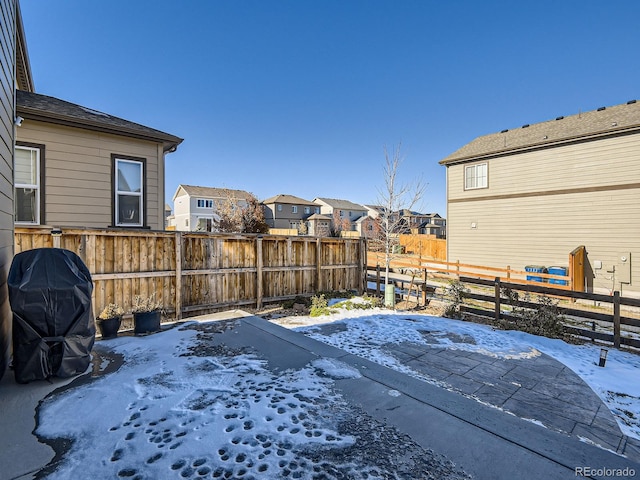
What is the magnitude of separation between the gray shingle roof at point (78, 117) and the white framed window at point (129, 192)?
2.12ft

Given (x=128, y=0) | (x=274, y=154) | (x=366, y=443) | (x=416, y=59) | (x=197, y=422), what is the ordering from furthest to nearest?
(x=274, y=154)
(x=416, y=59)
(x=128, y=0)
(x=197, y=422)
(x=366, y=443)

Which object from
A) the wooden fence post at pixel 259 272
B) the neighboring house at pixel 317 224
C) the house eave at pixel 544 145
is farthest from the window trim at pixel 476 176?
the neighboring house at pixel 317 224

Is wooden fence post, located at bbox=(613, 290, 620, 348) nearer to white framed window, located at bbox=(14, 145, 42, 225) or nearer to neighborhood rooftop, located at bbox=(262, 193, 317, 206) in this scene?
white framed window, located at bbox=(14, 145, 42, 225)

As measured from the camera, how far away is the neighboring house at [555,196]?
10.4 meters

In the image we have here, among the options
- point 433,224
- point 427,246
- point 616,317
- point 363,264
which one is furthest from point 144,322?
point 433,224

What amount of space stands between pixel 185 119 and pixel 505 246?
50.9 feet

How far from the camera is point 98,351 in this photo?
13.7 ft

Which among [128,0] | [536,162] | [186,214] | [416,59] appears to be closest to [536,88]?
[536,162]

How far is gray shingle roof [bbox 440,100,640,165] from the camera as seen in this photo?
10742 mm

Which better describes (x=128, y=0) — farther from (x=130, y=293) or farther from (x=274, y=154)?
(x=274, y=154)

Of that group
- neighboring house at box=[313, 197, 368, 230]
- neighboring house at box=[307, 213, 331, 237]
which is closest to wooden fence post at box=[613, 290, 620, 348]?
neighboring house at box=[307, 213, 331, 237]

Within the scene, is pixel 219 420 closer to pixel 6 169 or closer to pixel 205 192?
pixel 6 169

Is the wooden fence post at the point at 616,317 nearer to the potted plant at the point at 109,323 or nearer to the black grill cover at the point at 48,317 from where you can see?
the black grill cover at the point at 48,317

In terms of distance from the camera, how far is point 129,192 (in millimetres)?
7098
